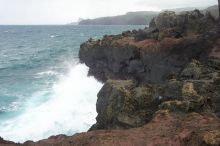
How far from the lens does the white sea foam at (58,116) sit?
29.0 meters

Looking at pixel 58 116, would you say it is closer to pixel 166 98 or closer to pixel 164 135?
pixel 166 98

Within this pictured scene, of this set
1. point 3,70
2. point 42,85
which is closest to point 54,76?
point 42,85

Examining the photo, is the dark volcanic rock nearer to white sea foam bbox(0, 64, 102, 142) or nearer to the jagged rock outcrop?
the jagged rock outcrop

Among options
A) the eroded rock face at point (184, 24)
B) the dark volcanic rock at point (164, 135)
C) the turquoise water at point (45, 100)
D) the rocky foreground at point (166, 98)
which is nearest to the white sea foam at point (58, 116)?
the turquoise water at point (45, 100)

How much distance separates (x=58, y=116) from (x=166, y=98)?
644 inches

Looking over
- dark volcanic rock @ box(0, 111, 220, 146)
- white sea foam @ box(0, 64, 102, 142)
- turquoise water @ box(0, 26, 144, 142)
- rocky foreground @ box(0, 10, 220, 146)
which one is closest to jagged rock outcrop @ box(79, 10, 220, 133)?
rocky foreground @ box(0, 10, 220, 146)

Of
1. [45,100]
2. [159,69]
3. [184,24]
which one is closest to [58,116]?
[45,100]

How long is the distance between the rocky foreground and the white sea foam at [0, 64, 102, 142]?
21.5ft

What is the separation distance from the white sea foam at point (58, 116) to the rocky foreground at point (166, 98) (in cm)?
657

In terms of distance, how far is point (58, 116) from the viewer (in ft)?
107

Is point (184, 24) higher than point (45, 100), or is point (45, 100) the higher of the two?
point (184, 24)

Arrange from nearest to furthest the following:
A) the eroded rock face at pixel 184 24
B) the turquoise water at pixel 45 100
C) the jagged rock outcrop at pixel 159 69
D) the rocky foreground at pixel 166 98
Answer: the rocky foreground at pixel 166 98, the jagged rock outcrop at pixel 159 69, the turquoise water at pixel 45 100, the eroded rock face at pixel 184 24

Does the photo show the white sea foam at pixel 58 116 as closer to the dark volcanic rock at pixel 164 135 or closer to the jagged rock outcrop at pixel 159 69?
the jagged rock outcrop at pixel 159 69

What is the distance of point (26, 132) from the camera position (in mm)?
29000
